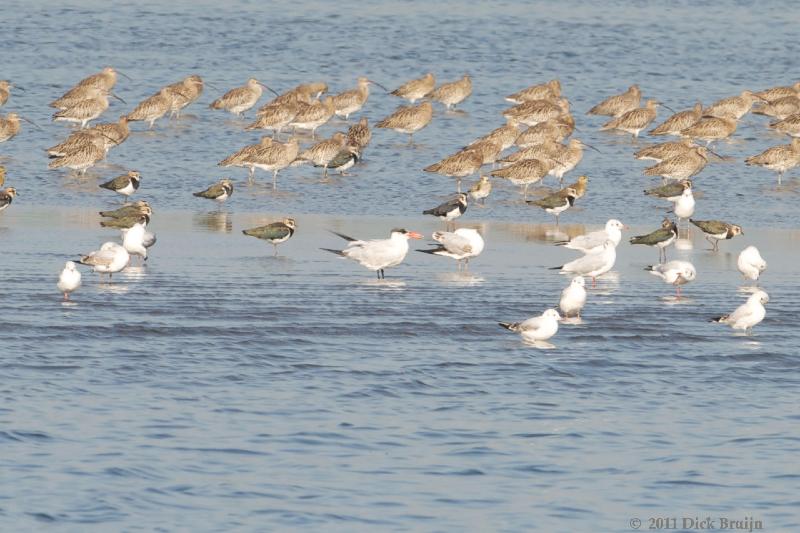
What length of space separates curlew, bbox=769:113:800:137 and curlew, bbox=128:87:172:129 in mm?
11786

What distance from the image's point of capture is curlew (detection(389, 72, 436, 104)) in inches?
1452

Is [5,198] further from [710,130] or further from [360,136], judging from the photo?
[710,130]

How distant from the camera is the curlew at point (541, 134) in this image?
1228 inches

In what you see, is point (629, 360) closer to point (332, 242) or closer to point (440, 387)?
point (440, 387)

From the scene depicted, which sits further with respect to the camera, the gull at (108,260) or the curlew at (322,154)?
the curlew at (322,154)

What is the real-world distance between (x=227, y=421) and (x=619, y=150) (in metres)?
20.6

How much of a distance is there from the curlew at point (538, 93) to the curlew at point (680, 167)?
8234mm

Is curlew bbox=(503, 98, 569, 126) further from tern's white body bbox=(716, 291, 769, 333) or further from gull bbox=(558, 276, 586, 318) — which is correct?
tern's white body bbox=(716, 291, 769, 333)

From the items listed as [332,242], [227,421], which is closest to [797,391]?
[227,421]

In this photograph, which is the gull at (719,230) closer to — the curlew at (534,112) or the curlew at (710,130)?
the curlew at (710,130)

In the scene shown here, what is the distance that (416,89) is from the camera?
37.0 metres

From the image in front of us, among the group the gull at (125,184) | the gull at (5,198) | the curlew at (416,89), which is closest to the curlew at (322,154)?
the gull at (125,184)

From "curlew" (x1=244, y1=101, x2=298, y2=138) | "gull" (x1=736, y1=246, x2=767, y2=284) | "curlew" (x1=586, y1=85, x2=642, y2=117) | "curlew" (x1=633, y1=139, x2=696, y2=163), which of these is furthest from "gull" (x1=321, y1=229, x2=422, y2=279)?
"curlew" (x1=586, y1=85, x2=642, y2=117)

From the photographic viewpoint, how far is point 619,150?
31.7m
